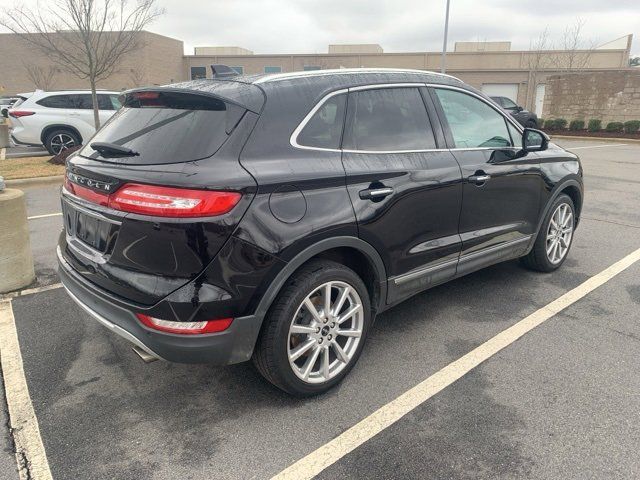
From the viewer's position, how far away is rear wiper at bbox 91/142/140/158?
2609 mm

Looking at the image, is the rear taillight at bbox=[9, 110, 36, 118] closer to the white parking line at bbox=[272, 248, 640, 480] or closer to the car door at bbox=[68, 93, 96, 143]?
the car door at bbox=[68, 93, 96, 143]

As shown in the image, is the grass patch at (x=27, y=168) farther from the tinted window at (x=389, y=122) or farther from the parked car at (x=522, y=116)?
the parked car at (x=522, y=116)

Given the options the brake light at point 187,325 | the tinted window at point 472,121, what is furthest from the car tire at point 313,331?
the tinted window at point 472,121

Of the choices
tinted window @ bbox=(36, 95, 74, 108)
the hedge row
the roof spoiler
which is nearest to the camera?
the roof spoiler

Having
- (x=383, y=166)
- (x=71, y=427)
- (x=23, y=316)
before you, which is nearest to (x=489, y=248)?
(x=383, y=166)

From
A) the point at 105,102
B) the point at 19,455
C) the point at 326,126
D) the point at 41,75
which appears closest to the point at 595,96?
the point at 105,102

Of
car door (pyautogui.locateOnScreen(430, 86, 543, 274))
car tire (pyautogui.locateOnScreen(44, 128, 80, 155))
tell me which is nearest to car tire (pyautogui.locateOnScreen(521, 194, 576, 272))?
car door (pyautogui.locateOnScreen(430, 86, 543, 274))

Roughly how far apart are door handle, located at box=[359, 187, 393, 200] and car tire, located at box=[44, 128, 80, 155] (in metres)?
11.8

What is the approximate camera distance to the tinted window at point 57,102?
485 inches

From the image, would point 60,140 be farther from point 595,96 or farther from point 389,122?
point 595,96

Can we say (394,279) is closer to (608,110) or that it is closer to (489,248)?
(489,248)

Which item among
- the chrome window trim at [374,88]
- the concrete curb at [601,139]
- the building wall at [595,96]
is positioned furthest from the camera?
the building wall at [595,96]

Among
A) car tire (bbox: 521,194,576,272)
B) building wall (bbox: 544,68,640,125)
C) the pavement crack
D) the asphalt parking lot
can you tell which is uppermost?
building wall (bbox: 544,68,640,125)

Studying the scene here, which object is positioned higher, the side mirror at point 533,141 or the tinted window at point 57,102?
the tinted window at point 57,102
